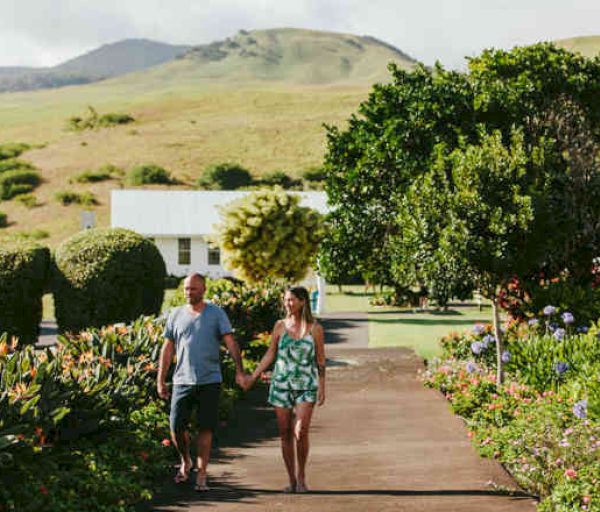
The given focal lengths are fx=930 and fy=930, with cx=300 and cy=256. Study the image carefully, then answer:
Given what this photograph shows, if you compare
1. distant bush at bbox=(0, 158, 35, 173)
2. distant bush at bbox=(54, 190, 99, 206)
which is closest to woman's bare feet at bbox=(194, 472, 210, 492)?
distant bush at bbox=(54, 190, 99, 206)

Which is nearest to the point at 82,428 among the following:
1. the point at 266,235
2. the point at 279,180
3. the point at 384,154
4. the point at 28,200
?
the point at 384,154

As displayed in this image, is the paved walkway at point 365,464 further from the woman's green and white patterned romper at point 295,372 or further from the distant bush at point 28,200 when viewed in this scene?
the distant bush at point 28,200

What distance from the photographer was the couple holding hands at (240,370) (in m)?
8.11

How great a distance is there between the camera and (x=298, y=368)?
8.11m

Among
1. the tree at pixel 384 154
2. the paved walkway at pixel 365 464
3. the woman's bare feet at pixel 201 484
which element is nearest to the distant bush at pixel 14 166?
the tree at pixel 384 154

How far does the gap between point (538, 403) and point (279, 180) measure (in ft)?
308

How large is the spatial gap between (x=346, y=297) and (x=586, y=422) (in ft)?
128

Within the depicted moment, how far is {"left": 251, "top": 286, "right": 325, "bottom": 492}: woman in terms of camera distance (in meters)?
8.09

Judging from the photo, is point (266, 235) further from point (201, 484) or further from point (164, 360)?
point (201, 484)

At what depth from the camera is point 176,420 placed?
28.0ft

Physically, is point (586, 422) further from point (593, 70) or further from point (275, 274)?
point (275, 274)

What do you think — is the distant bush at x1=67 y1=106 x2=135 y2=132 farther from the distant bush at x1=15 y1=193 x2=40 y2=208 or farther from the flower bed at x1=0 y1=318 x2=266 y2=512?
the flower bed at x1=0 y1=318 x2=266 y2=512

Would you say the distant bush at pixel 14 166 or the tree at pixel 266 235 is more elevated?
the distant bush at pixel 14 166

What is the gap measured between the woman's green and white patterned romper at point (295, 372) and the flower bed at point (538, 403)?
2.14 meters
